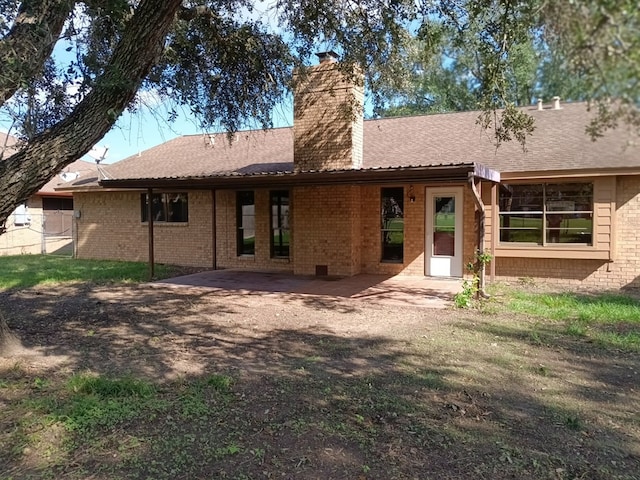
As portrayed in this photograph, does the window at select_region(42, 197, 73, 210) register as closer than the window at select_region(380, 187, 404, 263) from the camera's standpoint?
No

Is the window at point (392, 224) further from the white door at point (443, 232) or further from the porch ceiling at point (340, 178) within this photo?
the porch ceiling at point (340, 178)

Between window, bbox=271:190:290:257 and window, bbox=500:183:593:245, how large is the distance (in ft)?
18.8

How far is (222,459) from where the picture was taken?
351 cm

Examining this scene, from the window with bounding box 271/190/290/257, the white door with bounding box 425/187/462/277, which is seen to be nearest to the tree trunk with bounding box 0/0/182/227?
the white door with bounding box 425/187/462/277

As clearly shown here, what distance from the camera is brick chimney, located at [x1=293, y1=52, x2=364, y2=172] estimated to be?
12123 mm

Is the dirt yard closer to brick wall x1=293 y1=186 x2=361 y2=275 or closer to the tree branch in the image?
the tree branch

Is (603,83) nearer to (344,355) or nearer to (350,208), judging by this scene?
(344,355)

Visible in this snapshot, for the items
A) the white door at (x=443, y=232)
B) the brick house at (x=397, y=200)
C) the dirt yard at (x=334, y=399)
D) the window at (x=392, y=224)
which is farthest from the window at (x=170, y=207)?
the dirt yard at (x=334, y=399)

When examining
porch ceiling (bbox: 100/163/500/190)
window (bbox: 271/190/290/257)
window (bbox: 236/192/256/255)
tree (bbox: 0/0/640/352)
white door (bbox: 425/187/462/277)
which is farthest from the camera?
window (bbox: 236/192/256/255)

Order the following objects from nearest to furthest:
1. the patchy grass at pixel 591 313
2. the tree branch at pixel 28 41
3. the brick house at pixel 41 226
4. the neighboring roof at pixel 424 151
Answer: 1. the tree branch at pixel 28 41
2. the patchy grass at pixel 591 313
3. the neighboring roof at pixel 424 151
4. the brick house at pixel 41 226

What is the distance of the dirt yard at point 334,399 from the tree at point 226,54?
7.87 feet

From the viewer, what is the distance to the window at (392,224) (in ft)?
41.7

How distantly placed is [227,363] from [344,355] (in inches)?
54.5

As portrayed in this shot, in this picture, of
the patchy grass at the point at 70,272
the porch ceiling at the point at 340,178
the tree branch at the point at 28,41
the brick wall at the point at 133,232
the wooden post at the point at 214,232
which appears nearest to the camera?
the tree branch at the point at 28,41
